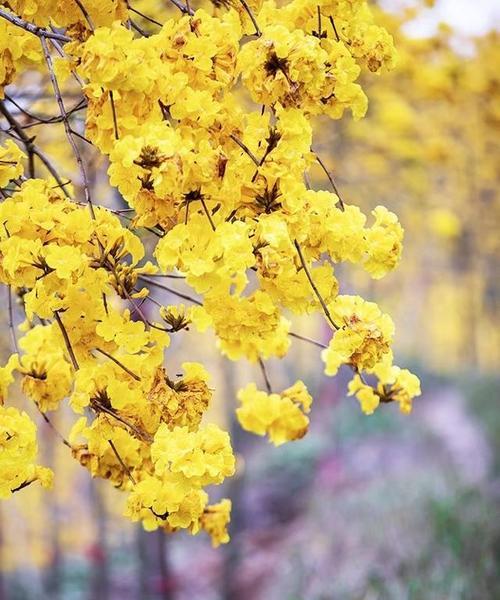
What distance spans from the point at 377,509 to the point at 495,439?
2.50 meters

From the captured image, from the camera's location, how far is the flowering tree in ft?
4.07

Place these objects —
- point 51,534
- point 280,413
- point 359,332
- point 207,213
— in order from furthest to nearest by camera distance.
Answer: point 51,534, point 280,413, point 359,332, point 207,213

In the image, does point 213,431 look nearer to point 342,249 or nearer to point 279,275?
point 279,275

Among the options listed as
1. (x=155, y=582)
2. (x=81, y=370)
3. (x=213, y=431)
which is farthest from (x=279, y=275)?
(x=155, y=582)

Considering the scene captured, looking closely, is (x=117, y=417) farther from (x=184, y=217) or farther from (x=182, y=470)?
(x=184, y=217)

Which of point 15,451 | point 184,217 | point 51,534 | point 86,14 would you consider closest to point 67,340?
point 15,451

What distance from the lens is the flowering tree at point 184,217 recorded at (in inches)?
48.8

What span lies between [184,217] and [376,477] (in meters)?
9.58

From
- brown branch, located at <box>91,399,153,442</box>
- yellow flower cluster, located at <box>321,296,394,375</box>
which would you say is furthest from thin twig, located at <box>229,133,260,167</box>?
brown branch, located at <box>91,399,153,442</box>

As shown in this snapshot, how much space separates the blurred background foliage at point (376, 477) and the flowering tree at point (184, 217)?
8.10 feet

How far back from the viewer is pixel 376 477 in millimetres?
10328

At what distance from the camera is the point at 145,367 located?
1448 millimetres

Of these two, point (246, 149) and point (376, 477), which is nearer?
point (246, 149)

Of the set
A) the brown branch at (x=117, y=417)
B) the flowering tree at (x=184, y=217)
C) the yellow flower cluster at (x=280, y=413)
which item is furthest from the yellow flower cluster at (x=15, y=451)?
the yellow flower cluster at (x=280, y=413)
